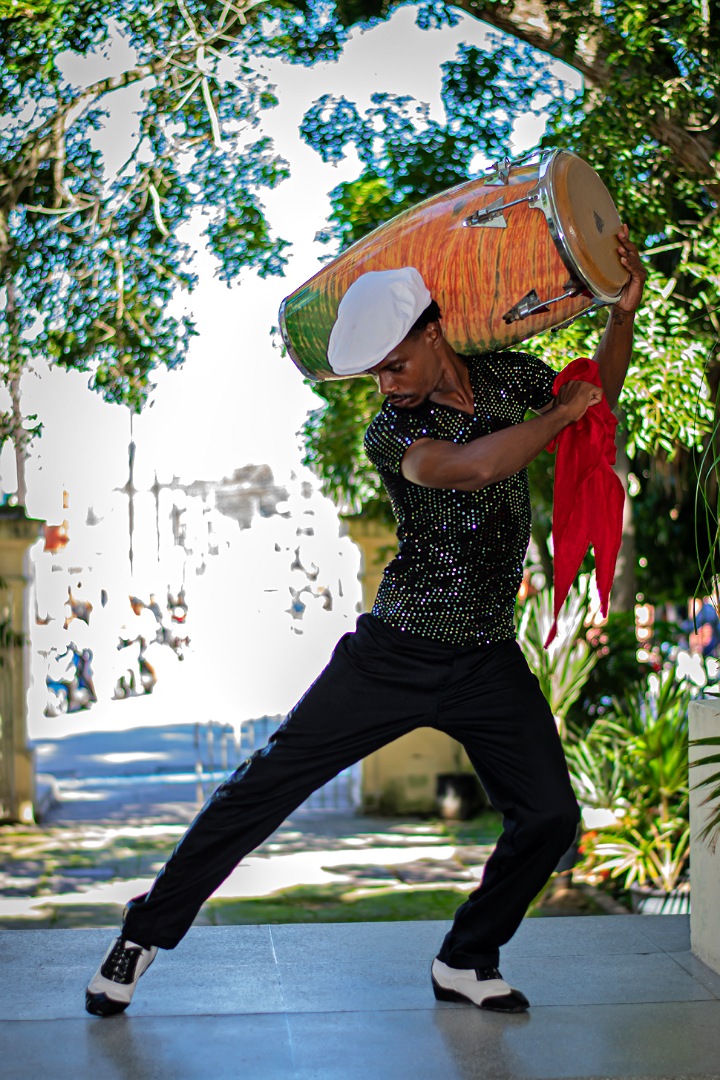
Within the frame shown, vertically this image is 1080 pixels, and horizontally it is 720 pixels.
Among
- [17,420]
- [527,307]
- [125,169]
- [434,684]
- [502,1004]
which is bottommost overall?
[502,1004]

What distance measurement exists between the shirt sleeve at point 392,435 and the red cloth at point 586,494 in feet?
1.31

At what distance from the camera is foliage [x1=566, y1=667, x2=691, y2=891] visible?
20.1ft

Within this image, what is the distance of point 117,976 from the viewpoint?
2.79 metres

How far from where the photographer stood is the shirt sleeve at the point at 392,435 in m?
2.62

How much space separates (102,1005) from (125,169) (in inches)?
215

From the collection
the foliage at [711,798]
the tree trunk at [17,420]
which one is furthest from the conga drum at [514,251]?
the tree trunk at [17,420]

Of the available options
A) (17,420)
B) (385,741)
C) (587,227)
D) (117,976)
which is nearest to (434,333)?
(587,227)

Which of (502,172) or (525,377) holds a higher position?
(502,172)

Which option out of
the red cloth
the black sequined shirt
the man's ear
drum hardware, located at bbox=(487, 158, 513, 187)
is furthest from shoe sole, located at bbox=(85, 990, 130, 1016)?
drum hardware, located at bbox=(487, 158, 513, 187)

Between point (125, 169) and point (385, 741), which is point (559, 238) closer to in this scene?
point (385, 741)

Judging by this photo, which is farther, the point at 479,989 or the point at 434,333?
the point at 479,989

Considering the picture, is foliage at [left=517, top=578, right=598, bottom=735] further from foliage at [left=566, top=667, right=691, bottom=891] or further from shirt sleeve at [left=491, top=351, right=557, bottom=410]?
shirt sleeve at [left=491, top=351, right=557, bottom=410]

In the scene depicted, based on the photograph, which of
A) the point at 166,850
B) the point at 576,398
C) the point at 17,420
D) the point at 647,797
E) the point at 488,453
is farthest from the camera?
the point at 166,850

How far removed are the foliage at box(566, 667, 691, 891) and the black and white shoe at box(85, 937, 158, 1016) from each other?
3.75 meters
